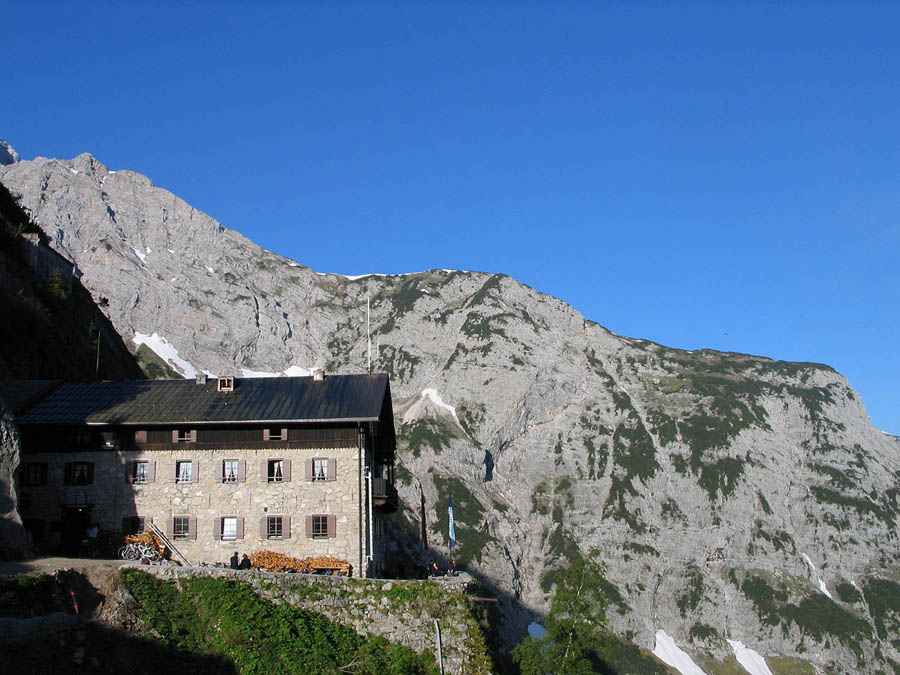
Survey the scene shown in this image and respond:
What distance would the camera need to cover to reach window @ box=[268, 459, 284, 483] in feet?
135

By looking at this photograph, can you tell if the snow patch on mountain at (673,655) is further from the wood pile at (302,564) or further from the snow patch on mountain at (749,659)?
the wood pile at (302,564)

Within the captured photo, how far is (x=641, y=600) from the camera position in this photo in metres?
164

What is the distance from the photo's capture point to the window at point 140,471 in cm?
4122

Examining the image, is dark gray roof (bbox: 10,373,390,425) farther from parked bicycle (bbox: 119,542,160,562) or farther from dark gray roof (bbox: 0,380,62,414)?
parked bicycle (bbox: 119,542,160,562)

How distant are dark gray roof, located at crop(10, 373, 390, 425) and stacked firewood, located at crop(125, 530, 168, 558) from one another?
569 cm

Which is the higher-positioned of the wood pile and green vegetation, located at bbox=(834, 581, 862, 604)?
the wood pile

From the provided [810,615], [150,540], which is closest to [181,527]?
[150,540]

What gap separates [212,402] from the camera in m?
43.6

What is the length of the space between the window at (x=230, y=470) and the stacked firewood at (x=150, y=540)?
4.24 metres

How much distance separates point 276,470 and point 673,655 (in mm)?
137757

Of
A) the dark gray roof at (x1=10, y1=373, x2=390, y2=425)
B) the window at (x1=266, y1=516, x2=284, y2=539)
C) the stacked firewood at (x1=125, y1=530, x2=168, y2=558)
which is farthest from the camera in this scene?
the dark gray roof at (x1=10, y1=373, x2=390, y2=425)

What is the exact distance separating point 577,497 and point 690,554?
27318mm

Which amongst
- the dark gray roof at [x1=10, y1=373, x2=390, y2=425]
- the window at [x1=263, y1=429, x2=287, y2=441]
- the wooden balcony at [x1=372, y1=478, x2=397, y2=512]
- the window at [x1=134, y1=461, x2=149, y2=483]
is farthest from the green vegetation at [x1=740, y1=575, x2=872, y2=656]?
the window at [x1=134, y1=461, x2=149, y2=483]

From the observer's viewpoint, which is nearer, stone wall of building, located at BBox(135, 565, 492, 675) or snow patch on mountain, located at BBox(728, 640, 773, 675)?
stone wall of building, located at BBox(135, 565, 492, 675)
